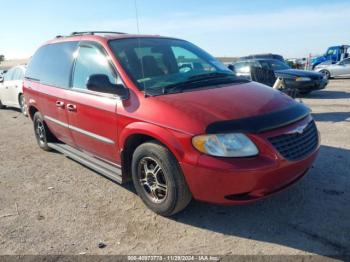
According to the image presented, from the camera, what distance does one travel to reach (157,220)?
358 cm

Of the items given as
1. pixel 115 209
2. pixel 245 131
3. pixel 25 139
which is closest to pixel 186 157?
pixel 245 131

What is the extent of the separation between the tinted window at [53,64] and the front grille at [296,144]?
10.0 ft

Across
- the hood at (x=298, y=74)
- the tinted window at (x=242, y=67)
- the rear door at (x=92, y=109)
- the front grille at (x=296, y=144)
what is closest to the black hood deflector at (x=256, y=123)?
the front grille at (x=296, y=144)

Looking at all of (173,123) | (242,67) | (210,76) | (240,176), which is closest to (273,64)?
(242,67)

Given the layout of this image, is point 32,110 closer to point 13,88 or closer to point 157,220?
point 157,220

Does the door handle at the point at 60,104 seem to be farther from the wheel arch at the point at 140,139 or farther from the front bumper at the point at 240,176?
the front bumper at the point at 240,176

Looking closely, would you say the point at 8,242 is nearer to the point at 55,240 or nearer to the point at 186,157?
the point at 55,240

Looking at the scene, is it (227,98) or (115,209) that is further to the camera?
(115,209)

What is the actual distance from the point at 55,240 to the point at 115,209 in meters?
0.77

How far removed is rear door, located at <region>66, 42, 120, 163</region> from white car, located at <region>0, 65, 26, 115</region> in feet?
21.5

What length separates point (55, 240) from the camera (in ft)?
10.8

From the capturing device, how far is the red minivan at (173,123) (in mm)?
2994

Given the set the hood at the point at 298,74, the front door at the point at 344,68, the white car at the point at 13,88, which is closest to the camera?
the white car at the point at 13,88

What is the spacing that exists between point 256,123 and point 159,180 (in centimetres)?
117
